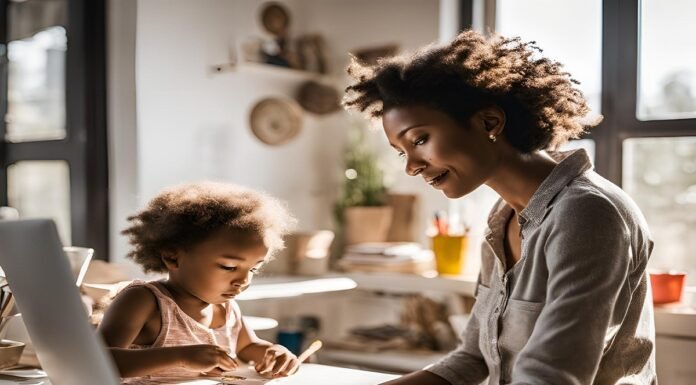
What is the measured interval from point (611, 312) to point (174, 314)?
0.77m

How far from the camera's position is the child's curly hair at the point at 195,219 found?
144cm

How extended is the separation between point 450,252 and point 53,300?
201cm

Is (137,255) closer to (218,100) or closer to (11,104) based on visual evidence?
(218,100)

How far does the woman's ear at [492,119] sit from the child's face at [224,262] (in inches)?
18.3

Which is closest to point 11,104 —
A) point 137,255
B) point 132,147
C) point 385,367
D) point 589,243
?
point 132,147

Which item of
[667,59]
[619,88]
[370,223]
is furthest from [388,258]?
[667,59]

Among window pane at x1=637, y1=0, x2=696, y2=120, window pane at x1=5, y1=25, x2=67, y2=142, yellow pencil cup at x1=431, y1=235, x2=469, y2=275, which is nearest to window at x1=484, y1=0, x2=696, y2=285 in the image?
window pane at x1=637, y1=0, x2=696, y2=120

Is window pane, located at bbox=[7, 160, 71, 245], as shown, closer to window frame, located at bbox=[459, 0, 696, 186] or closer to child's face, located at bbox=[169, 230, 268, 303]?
child's face, located at bbox=[169, 230, 268, 303]

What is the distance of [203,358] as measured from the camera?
129cm

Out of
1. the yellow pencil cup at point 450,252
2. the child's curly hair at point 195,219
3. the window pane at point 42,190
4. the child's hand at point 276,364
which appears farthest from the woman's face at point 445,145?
the window pane at point 42,190

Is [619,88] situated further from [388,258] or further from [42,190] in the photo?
[42,190]

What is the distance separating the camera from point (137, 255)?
152 centimetres

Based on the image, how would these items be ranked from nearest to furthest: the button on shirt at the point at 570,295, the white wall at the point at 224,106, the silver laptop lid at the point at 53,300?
the silver laptop lid at the point at 53,300 < the button on shirt at the point at 570,295 < the white wall at the point at 224,106

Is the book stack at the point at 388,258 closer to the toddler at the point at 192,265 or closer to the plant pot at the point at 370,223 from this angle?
the plant pot at the point at 370,223
